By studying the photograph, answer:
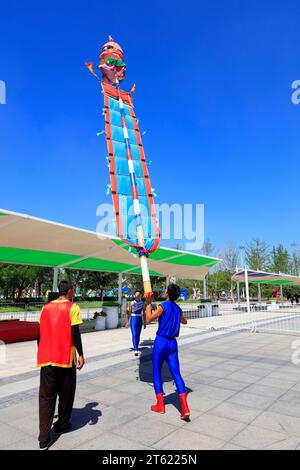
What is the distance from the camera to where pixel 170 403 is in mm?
4887

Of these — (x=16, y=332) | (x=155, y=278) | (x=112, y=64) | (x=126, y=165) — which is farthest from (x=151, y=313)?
(x=155, y=278)

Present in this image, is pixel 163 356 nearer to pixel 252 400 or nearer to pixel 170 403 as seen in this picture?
pixel 170 403

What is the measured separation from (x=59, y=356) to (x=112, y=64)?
688 centimetres

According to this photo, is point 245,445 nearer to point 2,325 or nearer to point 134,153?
point 134,153

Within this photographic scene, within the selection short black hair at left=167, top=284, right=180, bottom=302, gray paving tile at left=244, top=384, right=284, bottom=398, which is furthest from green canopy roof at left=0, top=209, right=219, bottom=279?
gray paving tile at left=244, top=384, right=284, bottom=398

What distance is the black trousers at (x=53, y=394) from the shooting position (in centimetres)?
351

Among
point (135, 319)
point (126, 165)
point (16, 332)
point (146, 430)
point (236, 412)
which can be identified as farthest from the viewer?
point (16, 332)

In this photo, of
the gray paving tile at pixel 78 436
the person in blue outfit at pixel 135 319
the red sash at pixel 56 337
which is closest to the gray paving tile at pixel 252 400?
the gray paving tile at pixel 78 436

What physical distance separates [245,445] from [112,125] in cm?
623

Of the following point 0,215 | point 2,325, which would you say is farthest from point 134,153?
point 2,325

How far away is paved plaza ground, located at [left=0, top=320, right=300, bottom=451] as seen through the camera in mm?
3585

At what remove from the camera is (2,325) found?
11.5 meters

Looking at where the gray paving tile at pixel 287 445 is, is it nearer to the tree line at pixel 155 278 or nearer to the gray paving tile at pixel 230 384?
the gray paving tile at pixel 230 384
